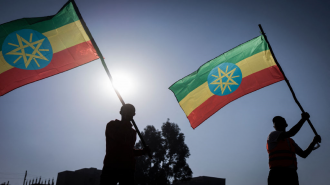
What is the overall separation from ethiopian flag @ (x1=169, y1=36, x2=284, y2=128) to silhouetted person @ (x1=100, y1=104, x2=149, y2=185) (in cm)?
314

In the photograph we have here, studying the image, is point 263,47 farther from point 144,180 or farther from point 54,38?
point 144,180

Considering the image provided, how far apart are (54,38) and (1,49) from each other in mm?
1083

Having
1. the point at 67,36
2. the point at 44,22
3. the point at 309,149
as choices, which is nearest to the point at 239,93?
the point at 309,149

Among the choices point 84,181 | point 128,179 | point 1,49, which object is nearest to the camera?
point 128,179

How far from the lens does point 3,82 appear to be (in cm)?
425

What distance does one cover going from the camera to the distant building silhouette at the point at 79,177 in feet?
104

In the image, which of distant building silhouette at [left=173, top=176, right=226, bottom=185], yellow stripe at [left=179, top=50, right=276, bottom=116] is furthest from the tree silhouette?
yellow stripe at [left=179, top=50, right=276, bottom=116]

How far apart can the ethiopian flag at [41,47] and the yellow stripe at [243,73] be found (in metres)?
2.92

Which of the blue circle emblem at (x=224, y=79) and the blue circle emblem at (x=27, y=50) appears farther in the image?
the blue circle emblem at (x=224, y=79)

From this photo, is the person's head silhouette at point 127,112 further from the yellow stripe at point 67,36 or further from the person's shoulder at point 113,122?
the yellow stripe at point 67,36

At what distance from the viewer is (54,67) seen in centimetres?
452

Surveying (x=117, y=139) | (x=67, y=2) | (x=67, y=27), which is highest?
(x=67, y=2)

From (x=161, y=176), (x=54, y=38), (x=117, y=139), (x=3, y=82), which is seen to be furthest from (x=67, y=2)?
(x=161, y=176)

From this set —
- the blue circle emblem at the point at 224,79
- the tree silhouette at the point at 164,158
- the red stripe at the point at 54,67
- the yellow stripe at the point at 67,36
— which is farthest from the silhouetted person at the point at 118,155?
the tree silhouette at the point at 164,158
